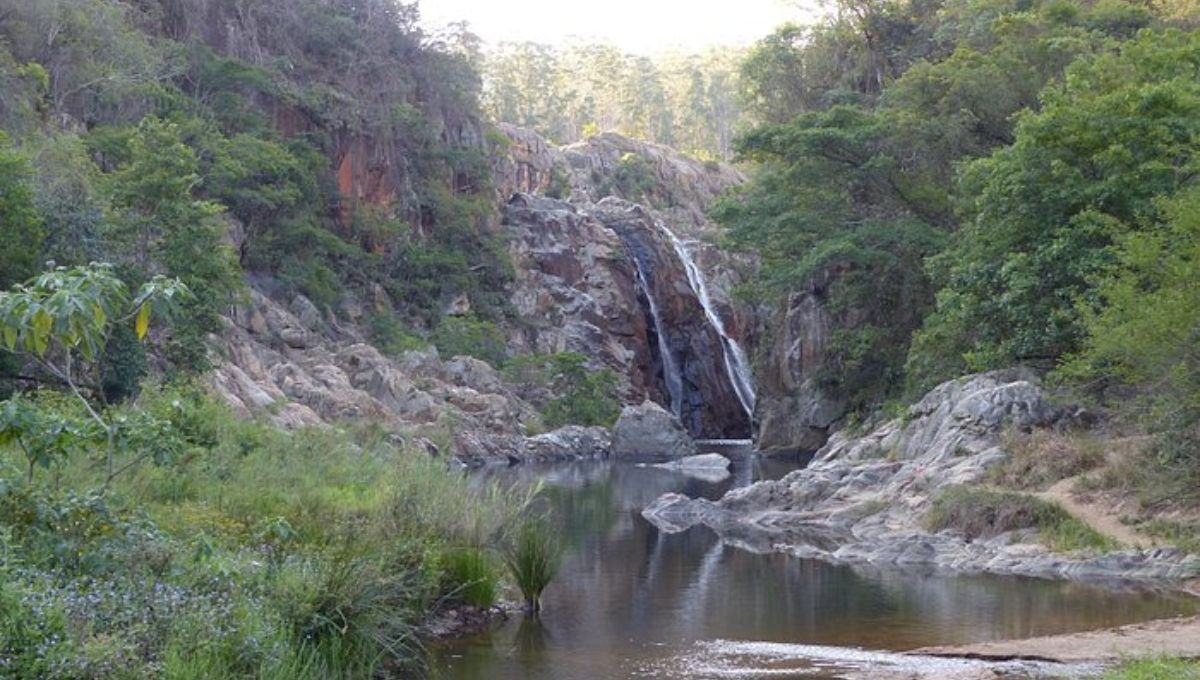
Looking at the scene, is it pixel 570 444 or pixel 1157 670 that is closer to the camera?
pixel 1157 670

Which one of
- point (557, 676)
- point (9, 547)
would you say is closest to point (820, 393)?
point (557, 676)

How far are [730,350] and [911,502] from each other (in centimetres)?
3460

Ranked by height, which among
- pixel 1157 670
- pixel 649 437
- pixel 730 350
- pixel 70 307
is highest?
pixel 730 350

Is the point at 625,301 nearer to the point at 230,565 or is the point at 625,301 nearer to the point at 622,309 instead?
the point at 622,309

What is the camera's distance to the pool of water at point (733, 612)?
10.8m

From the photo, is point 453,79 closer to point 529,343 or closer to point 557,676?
point 529,343

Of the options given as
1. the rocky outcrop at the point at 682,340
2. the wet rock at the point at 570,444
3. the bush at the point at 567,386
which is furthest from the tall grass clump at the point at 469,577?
the rocky outcrop at the point at 682,340

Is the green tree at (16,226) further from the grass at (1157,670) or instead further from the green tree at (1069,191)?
the grass at (1157,670)

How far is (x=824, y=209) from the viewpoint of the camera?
36.1 metres

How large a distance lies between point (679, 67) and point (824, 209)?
70155mm

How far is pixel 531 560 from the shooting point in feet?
43.1

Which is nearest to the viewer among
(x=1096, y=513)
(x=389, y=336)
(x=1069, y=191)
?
(x=1096, y=513)

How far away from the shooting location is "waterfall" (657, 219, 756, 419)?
54.7m

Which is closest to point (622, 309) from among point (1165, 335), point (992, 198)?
point (992, 198)
